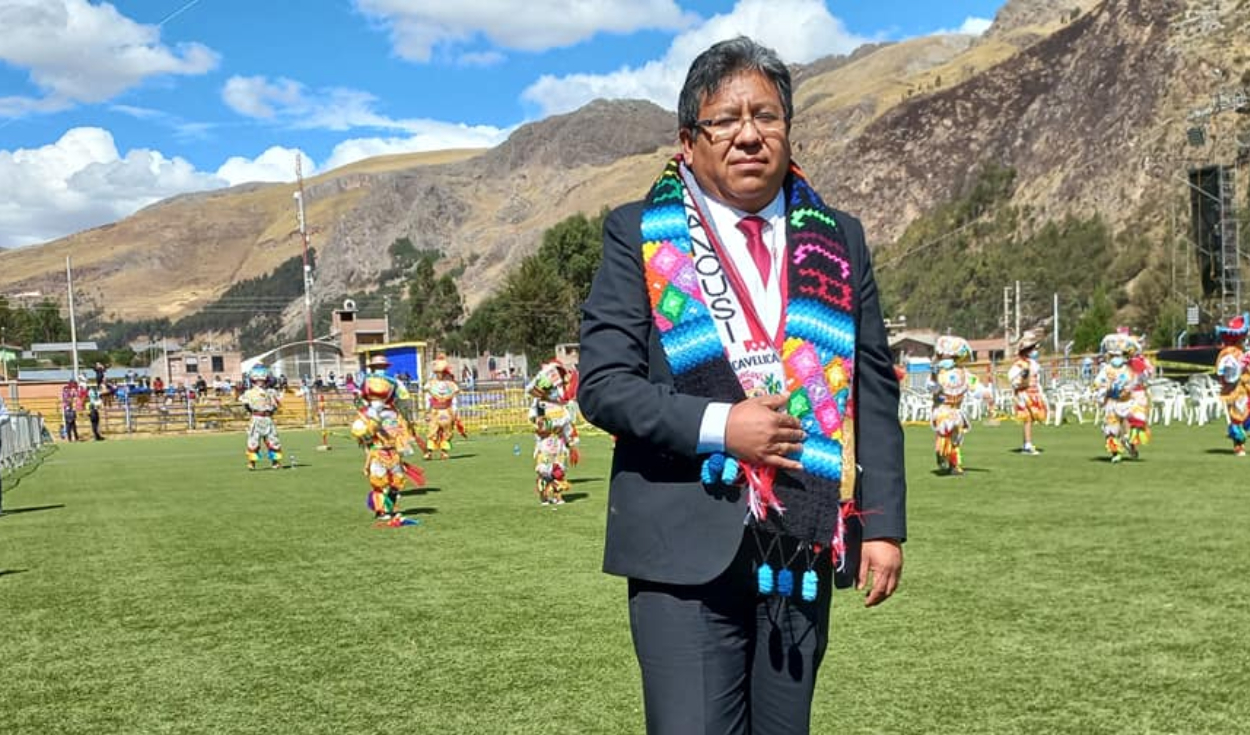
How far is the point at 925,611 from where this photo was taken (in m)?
6.78

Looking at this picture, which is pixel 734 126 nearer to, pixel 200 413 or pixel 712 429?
pixel 712 429

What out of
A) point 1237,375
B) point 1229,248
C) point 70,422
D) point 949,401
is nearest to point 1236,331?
point 1237,375

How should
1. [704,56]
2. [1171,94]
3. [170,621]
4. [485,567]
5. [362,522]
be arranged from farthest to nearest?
[1171,94]
[362,522]
[485,567]
[170,621]
[704,56]

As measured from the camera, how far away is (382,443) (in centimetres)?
1183

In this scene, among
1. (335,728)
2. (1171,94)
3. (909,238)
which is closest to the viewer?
(335,728)

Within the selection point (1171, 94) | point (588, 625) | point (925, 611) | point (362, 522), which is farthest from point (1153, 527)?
point (1171, 94)

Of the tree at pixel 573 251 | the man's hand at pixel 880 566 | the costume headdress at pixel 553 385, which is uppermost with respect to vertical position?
the tree at pixel 573 251

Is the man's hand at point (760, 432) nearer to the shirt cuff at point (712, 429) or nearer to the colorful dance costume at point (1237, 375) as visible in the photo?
the shirt cuff at point (712, 429)

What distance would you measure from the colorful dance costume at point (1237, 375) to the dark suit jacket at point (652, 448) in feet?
53.1

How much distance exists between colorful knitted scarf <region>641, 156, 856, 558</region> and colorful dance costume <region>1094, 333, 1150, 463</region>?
15.3 metres

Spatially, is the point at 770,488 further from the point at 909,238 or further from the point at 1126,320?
the point at 909,238

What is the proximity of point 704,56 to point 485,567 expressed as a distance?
278 inches

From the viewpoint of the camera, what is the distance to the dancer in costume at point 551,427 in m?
13.6

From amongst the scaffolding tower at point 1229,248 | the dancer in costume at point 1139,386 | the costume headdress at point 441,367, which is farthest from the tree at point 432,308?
the dancer in costume at point 1139,386
